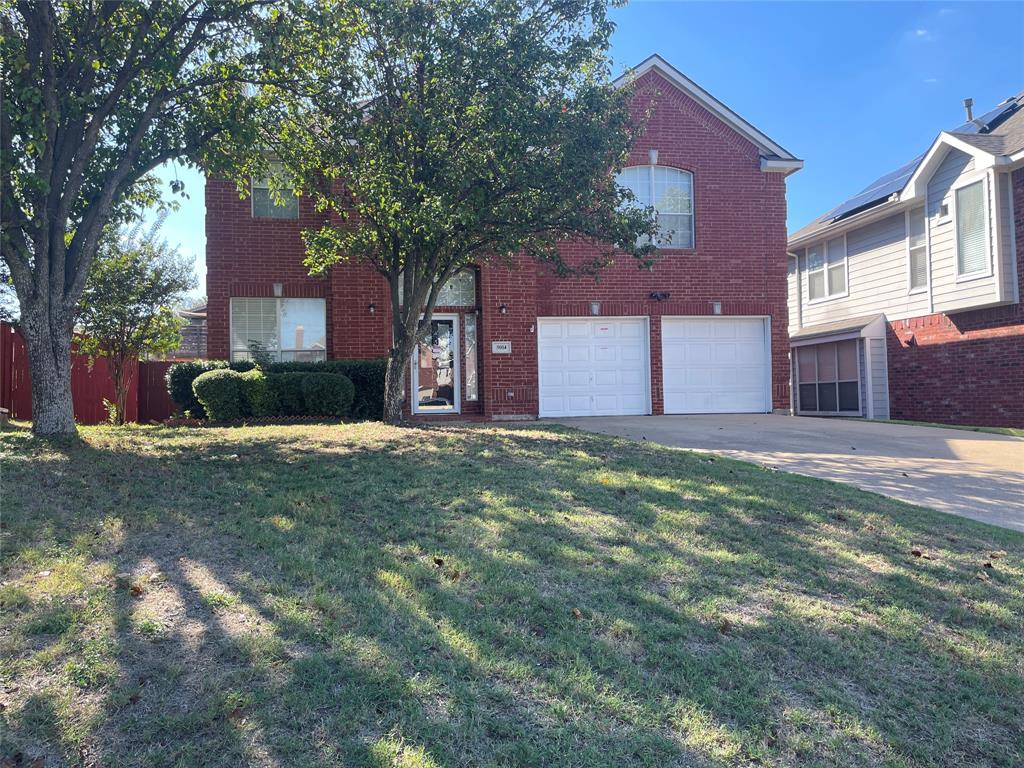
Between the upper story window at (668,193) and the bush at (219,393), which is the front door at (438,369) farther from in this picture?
the upper story window at (668,193)

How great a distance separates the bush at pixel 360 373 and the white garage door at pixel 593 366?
11.9 ft

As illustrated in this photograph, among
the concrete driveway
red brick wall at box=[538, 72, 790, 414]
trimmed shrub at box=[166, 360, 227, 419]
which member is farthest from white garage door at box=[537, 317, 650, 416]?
trimmed shrub at box=[166, 360, 227, 419]

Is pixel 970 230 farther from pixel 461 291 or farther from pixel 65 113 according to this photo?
pixel 65 113

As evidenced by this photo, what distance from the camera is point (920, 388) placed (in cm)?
1552

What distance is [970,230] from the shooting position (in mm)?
14031

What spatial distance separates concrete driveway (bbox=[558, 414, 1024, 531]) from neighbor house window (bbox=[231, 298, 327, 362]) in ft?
19.3

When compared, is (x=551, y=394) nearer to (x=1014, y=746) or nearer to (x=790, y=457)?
(x=790, y=457)

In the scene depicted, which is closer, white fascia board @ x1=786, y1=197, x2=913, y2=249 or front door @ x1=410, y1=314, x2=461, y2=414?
front door @ x1=410, y1=314, x2=461, y2=414

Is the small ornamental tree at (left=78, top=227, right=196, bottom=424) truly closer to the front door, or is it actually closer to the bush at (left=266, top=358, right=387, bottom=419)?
the bush at (left=266, top=358, right=387, bottom=419)

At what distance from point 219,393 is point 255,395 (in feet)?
1.99

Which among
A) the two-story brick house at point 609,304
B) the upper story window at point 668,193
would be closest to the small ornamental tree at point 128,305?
the two-story brick house at point 609,304

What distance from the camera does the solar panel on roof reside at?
55.3 feet

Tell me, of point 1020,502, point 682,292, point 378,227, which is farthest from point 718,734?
point 682,292

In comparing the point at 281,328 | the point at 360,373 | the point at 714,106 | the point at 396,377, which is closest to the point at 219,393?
the point at 360,373
